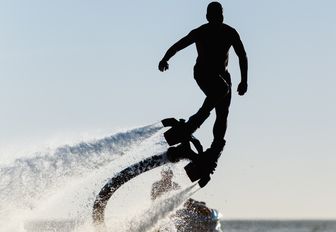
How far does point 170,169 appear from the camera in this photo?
909 inches

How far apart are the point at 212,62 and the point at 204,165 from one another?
6.52 ft

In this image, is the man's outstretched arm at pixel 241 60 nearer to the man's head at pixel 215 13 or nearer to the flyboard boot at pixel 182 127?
the man's head at pixel 215 13

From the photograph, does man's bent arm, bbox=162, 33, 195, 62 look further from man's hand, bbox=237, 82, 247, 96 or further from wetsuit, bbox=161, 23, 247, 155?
man's hand, bbox=237, 82, 247, 96

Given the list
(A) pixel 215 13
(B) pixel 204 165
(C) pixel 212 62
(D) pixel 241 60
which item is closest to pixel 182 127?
(B) pixel 204 165

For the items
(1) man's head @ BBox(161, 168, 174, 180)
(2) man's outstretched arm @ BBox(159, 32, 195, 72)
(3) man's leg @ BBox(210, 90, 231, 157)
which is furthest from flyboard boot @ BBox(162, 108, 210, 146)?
(1) man's head @ BBox(161, 168, 174, 180)

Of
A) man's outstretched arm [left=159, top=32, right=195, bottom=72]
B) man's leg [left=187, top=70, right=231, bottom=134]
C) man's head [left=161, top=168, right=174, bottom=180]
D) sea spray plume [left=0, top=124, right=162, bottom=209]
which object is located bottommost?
man's head [left=161, top=168, right=174, bottom=180]

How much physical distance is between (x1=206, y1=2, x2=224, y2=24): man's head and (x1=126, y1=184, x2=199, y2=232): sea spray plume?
3.39 meters

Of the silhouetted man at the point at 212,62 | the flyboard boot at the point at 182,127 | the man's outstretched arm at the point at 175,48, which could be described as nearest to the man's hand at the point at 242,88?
the silhouetted man at the point at 212,62

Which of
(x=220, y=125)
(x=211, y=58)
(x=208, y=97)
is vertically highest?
(x=211, y=58)

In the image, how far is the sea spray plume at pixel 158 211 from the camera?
23.3 metres

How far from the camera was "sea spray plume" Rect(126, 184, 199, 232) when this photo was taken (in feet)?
76.5

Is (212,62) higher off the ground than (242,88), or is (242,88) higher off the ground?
(212,62)

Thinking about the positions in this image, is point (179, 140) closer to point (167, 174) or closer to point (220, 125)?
point (220, 125)

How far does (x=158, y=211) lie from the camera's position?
77.4 feet
